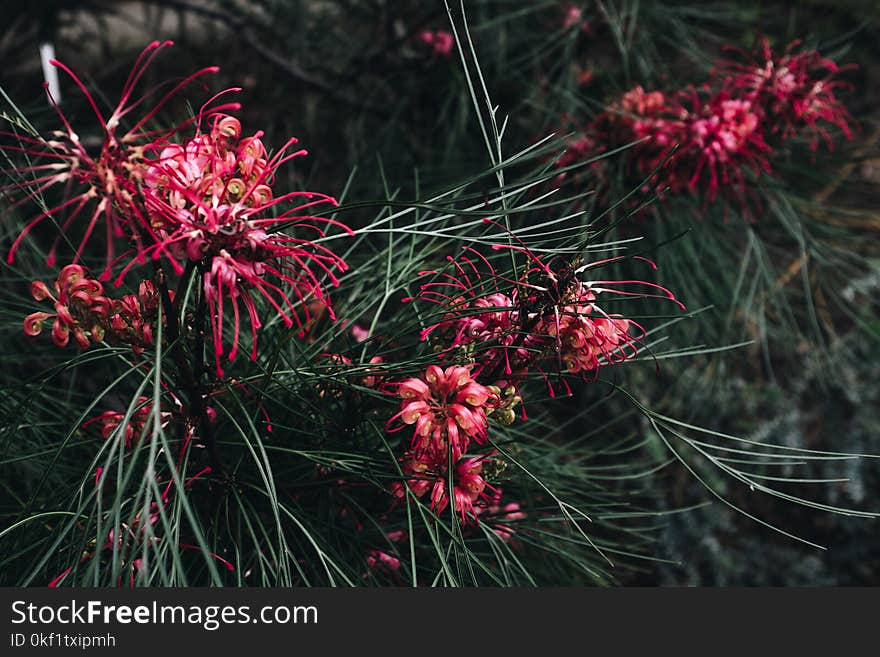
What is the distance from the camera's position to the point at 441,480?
30cm

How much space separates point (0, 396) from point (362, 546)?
0.17 m

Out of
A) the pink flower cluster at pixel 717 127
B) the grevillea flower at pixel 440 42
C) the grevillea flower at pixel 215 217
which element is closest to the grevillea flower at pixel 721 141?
the pink flower cluster at pixel 717 127

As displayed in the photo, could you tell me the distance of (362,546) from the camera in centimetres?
34

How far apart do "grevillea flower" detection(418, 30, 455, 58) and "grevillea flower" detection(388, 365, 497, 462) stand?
49cm

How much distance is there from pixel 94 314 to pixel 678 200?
0.47 meters

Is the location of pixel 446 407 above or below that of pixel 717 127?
below

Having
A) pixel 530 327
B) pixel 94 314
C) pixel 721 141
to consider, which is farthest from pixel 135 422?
pixel 721 141

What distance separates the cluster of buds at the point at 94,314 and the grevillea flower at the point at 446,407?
0.32ft

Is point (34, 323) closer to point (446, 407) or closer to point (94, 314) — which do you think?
point (94, 314)

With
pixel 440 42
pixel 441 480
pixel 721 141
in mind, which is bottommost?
pixel 441 480

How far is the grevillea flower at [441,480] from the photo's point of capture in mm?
294

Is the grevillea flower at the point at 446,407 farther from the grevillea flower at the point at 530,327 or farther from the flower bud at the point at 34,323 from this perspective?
the flower bud at the point at 34,323

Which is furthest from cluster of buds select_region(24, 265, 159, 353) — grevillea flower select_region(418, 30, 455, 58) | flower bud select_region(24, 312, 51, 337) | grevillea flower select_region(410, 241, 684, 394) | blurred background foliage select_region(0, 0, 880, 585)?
grevillea flower select_region(418, 30, 455, 58)

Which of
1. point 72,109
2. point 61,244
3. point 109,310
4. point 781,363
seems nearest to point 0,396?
point 109,310
